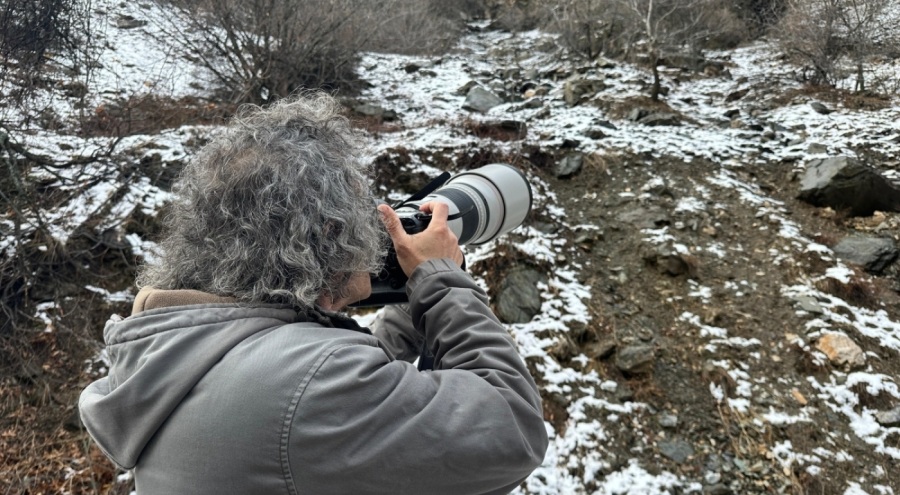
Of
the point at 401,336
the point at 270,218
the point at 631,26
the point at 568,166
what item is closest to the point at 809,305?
the point at 568,166

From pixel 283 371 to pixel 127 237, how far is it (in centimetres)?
400

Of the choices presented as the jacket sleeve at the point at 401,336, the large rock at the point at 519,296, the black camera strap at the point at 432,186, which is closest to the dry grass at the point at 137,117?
the large rock at the point at 519,296

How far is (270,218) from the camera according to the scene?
2.81 ft

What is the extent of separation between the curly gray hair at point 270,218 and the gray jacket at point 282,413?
0.07 m

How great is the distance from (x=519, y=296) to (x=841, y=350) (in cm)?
219

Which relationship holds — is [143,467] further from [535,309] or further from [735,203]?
[735,203]

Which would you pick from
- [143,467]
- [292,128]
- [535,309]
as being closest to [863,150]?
[535,309]

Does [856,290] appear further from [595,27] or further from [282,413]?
[595,27]

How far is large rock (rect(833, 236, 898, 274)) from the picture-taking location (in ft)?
12.8

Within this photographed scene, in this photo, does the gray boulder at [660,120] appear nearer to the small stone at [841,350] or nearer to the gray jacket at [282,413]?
the small stone at [841,350]

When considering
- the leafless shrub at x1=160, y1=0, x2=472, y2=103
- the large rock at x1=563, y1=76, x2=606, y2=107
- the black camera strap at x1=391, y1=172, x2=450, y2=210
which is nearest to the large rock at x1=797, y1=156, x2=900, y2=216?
the large rock at x1=563, y1=76, x2=606, y2=107

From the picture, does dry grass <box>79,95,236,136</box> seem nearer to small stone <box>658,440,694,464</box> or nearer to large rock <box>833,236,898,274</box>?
small stone <box>658,440,694,464</box>

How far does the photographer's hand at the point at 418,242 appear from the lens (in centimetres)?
109

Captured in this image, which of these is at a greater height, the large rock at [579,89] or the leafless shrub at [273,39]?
the leafless shrub at [273,39]
